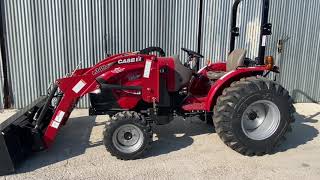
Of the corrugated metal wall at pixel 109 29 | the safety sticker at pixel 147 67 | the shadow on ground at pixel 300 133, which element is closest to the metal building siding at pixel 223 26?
the corrugated metal wall at pixel 109 29

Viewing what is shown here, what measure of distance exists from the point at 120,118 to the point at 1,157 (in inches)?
55.6

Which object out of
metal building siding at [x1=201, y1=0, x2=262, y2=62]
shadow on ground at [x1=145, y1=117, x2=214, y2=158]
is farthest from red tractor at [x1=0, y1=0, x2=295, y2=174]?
metal building siding at [x1=201, y1=0, x2=262, y2=62]

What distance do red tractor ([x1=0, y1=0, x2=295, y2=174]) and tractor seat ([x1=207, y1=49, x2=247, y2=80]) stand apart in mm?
14

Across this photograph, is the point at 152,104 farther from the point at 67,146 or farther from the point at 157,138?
the point at 67,146

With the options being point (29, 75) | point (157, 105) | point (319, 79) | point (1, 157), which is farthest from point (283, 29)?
point (1, 157)

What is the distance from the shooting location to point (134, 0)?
6.55m

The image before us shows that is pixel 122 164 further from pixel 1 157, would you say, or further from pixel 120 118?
pixel 1 157

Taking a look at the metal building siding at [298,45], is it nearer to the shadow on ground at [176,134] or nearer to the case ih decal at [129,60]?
the shadow on ground at [176,134]

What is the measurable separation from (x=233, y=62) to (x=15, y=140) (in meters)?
3.08

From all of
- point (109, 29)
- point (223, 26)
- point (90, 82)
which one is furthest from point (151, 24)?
point (90, 82)

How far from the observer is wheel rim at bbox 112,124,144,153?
449cm

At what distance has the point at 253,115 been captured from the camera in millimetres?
4906

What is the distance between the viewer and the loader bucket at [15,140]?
398cm

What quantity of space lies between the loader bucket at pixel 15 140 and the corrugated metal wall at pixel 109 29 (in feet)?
6.68
